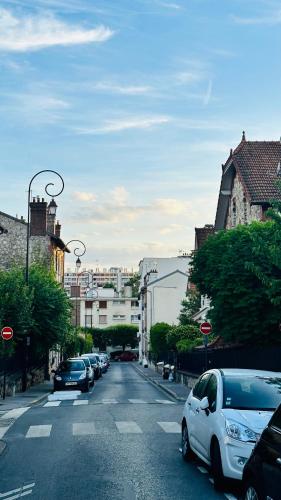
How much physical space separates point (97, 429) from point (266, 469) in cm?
1090

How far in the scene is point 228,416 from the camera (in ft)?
32.1

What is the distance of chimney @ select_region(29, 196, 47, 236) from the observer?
56875 mm

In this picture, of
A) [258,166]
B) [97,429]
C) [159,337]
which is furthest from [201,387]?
[159,337]

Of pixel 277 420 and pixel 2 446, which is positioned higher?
pixel 277 420

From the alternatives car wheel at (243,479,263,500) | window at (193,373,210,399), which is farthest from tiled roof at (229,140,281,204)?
car wheel at (243,479,263,500)

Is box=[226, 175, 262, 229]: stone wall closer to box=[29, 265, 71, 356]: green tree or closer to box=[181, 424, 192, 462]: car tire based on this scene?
box=[29, 265, 71, 356]: green tree

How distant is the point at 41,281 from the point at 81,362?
454cm

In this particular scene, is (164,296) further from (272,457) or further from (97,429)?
(272,457)

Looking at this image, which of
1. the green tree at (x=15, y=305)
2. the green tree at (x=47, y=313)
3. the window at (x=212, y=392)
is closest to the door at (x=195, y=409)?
the window at (x=212, y=392)

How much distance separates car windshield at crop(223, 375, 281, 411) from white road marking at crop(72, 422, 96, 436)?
5.90 meters

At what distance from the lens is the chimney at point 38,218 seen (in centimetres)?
5688

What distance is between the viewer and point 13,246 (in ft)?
179

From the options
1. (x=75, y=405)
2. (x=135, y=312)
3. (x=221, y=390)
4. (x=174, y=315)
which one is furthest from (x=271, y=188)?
(x=135, y=312)

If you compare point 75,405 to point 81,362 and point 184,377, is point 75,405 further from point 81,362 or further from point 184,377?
point 184,377
